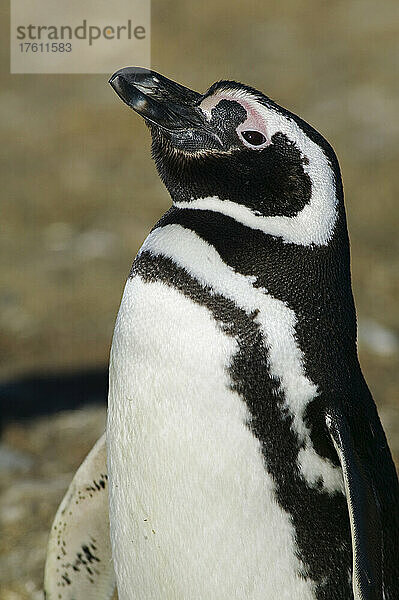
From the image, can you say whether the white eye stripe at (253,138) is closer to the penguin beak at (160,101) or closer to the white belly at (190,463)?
the penguin beak at (160,101)

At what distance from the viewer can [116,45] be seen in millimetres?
8422

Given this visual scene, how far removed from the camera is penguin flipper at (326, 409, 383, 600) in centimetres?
184

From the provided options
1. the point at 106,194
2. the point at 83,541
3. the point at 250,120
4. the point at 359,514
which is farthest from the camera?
the point at 106,194

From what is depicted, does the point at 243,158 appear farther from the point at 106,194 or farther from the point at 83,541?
the point at 106,194

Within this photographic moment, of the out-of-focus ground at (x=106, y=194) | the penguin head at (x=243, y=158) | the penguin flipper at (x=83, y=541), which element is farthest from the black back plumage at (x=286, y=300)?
the out-of-focus ground at (x=106, y=194)

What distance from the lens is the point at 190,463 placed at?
76.0 inches

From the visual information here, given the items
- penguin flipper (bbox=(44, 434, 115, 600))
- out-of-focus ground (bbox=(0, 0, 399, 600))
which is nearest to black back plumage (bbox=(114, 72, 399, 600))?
penguin flipper (bbox=(44, 434, 115, 600))

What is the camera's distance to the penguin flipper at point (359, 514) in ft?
6.05

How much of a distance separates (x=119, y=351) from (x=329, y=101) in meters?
6.54

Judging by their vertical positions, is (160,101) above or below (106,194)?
below

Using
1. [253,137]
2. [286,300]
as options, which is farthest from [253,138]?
[286,300]

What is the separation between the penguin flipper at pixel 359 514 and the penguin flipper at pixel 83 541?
0.73m

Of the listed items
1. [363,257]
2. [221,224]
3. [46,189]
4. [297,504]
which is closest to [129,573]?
[297,504]

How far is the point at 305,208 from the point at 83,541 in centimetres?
115
